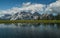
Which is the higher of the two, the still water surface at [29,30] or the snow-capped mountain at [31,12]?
the snow-capped mountain at [31,12]

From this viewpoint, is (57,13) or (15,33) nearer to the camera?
(15,33)

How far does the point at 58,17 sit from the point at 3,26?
21.0 feet

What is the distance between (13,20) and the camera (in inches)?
655

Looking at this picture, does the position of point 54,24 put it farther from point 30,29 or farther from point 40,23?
point 30,29

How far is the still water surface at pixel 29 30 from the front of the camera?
1435cm

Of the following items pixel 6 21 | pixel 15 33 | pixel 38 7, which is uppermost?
pixel 38 7

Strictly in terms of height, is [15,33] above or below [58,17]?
below

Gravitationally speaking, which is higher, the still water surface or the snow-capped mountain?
the snow-capped mountain

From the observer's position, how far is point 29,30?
1631cm

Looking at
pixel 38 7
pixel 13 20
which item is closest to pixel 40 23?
pixel 38 7

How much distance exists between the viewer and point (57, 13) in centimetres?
1769

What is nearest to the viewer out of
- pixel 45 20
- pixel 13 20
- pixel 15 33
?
pixel 15 33

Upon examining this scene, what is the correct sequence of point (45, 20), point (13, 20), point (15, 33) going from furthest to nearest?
point (45, 20) < point (13, 20) < point (15, 33)

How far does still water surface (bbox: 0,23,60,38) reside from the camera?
14352 mm
